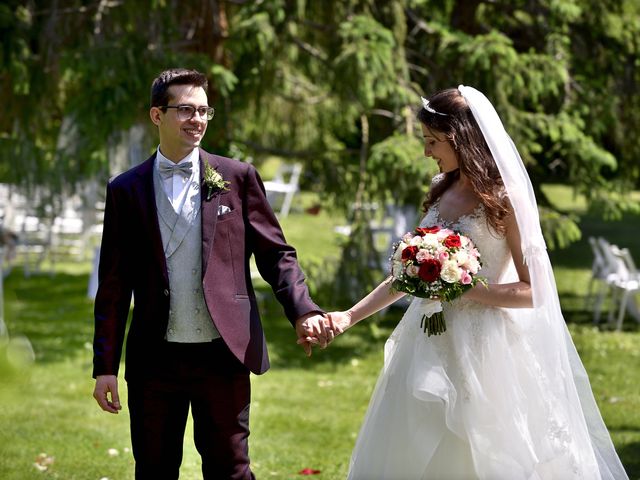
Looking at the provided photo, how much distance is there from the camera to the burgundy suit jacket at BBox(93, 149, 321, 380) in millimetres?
3686

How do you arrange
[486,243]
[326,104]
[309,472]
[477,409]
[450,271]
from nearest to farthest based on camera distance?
[450,271] < [477,409] < [486,243] < [309,472] < [326,104]

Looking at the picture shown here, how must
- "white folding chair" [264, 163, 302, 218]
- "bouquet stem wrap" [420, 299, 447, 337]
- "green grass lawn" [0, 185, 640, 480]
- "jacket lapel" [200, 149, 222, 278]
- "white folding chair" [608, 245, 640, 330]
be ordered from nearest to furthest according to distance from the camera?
1. "jacket lapel" [200, 149, 222, 278]
2. "bouquet stem wrap" [420, 299, 447, 337]
3. "green grass lawn" [0, 185, 640, 480]
4. "white folding chair" [608, 245, 640, 330]
5. "white folding chair" [264, 163, 302, 218]

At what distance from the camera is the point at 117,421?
754cm

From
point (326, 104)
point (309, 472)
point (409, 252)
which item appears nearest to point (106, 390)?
point (409, 252)

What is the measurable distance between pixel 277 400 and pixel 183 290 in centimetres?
486

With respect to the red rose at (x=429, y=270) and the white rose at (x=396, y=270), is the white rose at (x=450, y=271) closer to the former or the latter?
the red rose at (x=429, y=270)

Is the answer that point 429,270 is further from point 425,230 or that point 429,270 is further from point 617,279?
point 617,279

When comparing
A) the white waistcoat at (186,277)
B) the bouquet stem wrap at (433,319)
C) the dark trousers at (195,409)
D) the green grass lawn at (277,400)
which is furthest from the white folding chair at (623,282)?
the white waistcoat at (186,277)

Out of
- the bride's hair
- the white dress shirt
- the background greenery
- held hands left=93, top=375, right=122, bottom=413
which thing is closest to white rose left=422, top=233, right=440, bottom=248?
the bride's hair

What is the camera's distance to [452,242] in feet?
13.0

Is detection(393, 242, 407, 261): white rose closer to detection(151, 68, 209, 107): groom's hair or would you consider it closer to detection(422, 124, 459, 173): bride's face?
detection(422, 124, 459, 173): bride's face

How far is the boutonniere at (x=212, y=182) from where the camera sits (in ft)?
12.2

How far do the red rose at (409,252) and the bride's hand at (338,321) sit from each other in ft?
1.20

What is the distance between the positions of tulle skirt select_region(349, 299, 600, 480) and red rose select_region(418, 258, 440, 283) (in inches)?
11.8
